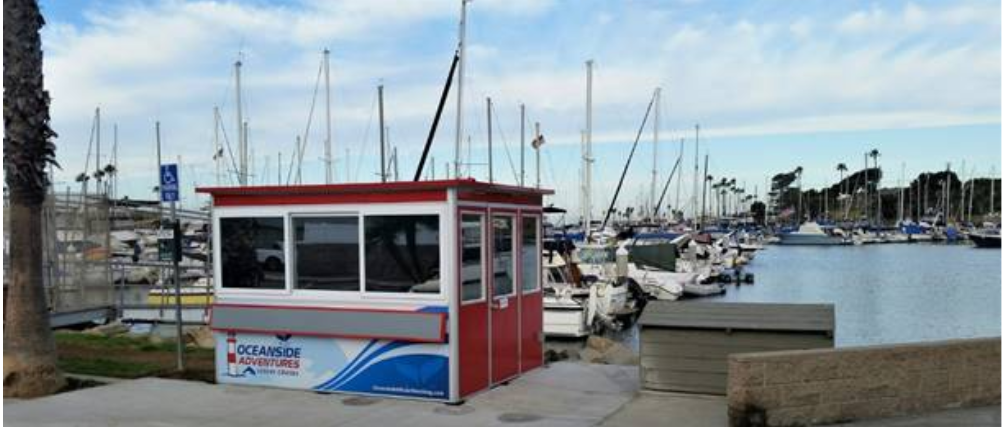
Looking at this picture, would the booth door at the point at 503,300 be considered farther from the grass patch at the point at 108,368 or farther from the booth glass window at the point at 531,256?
the grass patch at the point at 108,368

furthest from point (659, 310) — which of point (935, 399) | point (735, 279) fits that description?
point (735, 279)

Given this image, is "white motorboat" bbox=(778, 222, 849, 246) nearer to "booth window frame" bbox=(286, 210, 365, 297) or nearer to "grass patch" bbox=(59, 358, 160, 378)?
"grass patch" bbox=(59, 358, 160, 378)

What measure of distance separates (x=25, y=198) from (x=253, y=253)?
257 centimetres

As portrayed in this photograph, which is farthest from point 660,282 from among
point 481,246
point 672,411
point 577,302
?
point 672,411

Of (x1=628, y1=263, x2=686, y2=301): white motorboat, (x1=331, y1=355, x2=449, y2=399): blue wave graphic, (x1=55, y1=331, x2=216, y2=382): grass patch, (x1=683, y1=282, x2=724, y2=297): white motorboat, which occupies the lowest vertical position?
(x1=683, y1=282, x2=724, y2=297): white motorboat

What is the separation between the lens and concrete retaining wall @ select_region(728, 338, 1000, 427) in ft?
25.0

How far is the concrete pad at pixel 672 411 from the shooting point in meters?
8.02

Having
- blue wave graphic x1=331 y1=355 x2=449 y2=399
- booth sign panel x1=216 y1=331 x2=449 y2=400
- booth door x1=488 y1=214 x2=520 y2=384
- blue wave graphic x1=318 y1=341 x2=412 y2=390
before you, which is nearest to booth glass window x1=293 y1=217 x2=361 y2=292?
booth sign panel x1=216 y1=331 x2=449 y2=400

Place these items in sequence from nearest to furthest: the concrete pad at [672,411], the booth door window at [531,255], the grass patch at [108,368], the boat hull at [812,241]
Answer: the concrete pad at [672,411]
the booth door window at [531,255]
the grass patch at [108,368]
the boat hull at [812,241]

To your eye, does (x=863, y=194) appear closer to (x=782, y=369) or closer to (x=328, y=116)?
(x=328, y=116)

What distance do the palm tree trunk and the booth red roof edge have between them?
1834mm

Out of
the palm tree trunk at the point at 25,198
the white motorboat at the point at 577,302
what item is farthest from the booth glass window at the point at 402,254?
the white motorboat at the point at 577,302

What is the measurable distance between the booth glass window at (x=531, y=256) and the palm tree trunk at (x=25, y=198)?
540 centimetres

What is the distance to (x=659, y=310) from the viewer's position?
9328 millimetres
